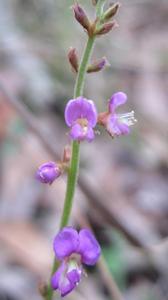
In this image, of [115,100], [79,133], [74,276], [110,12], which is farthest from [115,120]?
[74,276]

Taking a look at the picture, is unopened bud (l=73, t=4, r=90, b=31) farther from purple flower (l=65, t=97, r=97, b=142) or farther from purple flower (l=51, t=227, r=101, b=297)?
purple flower (l=51, t=227, r=101, b=297)

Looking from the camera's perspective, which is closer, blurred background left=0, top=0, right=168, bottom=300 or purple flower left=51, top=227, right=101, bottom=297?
purple flower left=51, top=227, right=101, bottom=297

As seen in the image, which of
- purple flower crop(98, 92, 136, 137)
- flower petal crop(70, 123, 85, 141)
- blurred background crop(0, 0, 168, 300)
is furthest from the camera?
blurred background crop(0, 0, 168, 300)

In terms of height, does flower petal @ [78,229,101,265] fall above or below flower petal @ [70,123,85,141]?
below

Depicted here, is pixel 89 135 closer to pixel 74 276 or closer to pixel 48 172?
pixel 48 172

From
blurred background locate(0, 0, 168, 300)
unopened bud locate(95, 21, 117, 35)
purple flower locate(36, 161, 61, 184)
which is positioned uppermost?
unopened bud locate(95, 21, 117, 35)

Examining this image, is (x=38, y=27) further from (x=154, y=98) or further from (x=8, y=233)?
(x=8, y=233)

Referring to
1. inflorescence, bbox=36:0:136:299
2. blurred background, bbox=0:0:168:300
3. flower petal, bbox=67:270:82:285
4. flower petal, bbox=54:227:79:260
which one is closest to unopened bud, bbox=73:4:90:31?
inflorescence, bbox=36:0:136:299
